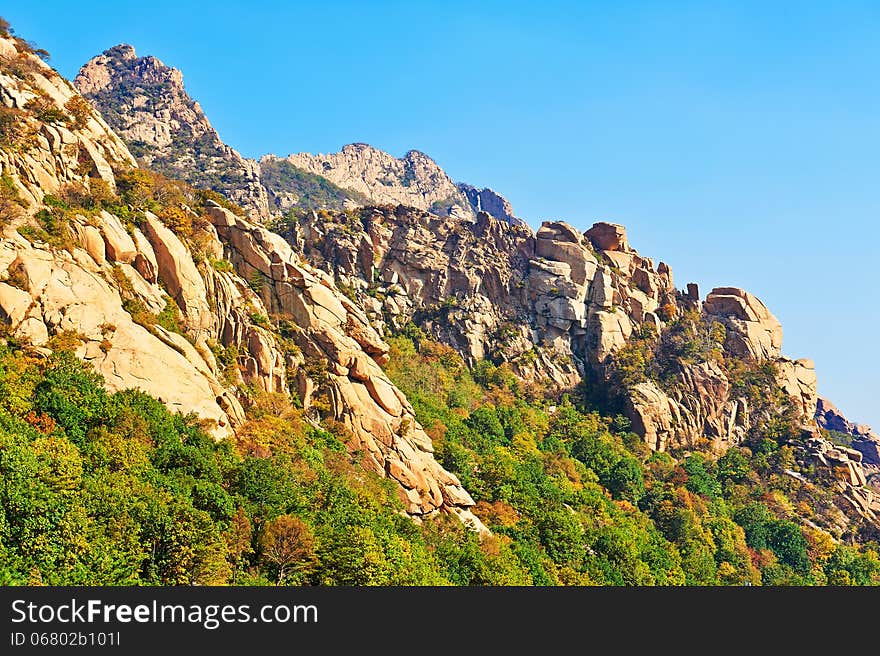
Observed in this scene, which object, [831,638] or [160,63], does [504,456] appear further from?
[160,63]

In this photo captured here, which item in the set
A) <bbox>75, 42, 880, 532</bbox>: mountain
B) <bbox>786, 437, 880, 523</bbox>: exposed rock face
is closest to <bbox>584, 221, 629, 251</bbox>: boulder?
<bbox>75, 42, 880, 532</bbox>: mountain

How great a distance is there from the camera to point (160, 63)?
168m

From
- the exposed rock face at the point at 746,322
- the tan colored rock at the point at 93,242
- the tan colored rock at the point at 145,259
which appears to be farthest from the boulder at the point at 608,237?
the tan colored rock at the point at 93,242

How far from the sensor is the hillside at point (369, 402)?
32.3 meters

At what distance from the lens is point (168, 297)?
45.2 metres

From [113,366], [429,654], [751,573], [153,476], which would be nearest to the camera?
[429,654]

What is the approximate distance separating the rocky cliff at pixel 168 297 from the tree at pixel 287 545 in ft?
26.2

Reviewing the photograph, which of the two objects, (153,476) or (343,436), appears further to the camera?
(343,436)

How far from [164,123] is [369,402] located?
406ft

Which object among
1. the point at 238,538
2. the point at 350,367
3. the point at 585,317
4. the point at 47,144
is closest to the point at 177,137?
the point at 585,317

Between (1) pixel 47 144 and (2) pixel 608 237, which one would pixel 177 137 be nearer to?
(2) pixel 608 237

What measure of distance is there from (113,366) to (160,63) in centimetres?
15223

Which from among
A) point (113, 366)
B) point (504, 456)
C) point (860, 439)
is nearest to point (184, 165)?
point (504, 456)

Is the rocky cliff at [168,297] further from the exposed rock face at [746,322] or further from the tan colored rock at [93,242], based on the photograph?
the exposed rock face at [746,322]
